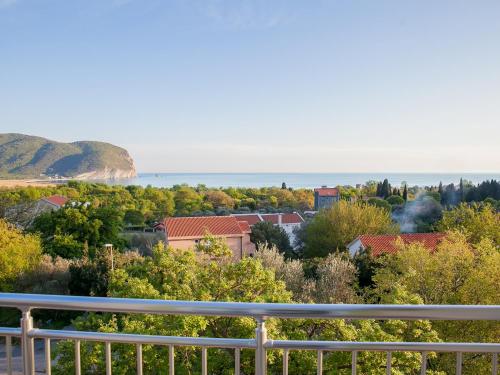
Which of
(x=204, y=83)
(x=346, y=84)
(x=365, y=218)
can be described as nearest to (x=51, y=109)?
(x=204, y=83)

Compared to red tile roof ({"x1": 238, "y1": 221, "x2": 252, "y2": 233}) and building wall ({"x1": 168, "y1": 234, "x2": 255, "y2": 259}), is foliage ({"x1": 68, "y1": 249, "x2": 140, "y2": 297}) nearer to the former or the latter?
building wall ({"x1": 168, "y1": 234, "x2": 255, "y2": 259})

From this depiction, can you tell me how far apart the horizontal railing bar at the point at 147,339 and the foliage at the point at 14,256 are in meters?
17.1

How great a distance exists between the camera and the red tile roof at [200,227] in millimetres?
27375

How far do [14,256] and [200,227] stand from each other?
13088 mm

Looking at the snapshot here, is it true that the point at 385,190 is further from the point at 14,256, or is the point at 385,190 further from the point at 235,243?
the point at 14,256

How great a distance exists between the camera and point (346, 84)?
19.6m

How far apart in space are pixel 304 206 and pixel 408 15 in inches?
1736

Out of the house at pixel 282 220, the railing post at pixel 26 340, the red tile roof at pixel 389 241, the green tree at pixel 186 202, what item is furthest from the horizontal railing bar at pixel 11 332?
the green tree at pixel 186 202

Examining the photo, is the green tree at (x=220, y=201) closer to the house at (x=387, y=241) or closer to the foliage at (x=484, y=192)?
the foliage at (x=484, y=192)

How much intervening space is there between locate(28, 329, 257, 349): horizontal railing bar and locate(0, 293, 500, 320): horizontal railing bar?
143 millimetres

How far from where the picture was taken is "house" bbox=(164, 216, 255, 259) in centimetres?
2728

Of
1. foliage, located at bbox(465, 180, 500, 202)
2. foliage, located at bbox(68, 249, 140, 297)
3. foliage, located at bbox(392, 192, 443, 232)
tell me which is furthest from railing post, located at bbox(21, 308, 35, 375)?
foliage, located at bbox(465, 180, 500, 202)

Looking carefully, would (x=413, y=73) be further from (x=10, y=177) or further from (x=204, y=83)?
(x=10, y=177)

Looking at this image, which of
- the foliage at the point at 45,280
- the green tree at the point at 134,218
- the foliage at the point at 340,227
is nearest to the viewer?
the foliage at the point at 45,280
